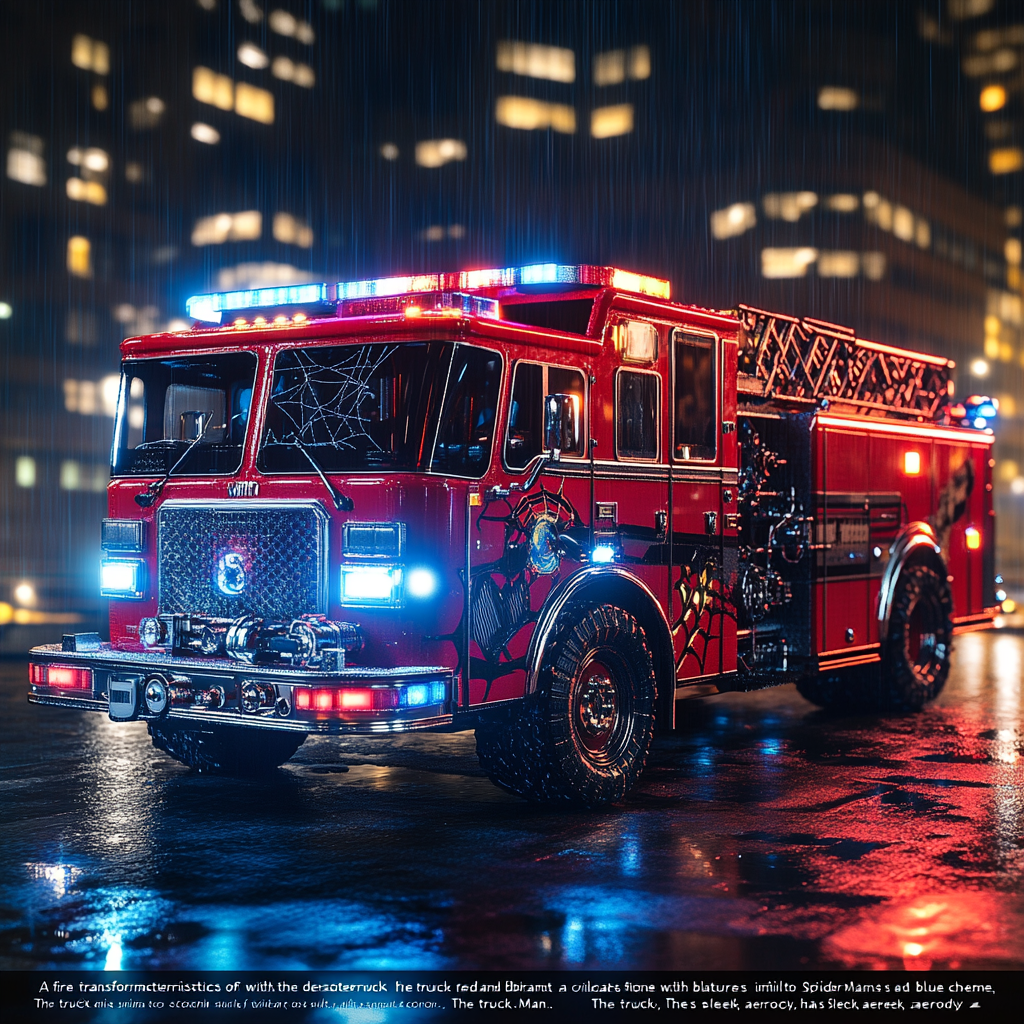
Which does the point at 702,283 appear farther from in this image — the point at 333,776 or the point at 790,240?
the point at 333,776

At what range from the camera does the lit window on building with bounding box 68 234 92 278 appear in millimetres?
66062

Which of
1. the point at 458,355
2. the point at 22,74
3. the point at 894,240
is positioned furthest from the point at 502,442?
the point at 894,240

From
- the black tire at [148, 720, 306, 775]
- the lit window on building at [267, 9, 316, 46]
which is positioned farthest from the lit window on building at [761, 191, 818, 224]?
the black tire at [148, 720, 306, 775]

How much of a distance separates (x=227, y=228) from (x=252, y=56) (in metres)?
12.1

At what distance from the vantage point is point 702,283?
8481 centimetres

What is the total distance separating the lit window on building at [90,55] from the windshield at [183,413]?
6698 cm

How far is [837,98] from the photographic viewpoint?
84188 mm

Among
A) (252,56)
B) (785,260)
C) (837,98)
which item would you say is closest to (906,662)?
(785,260)

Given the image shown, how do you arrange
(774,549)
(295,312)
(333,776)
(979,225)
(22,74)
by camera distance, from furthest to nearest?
(979,225) → (22,74) → (774,549) → (333,776) → (295,312)

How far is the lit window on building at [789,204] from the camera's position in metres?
82.9

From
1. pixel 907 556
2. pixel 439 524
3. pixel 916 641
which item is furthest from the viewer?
pixel 916 641

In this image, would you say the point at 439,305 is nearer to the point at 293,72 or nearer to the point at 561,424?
the point at 561,424

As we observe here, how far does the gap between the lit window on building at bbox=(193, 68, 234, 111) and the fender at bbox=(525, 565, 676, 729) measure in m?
72.1

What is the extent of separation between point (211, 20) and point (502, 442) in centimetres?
7535
